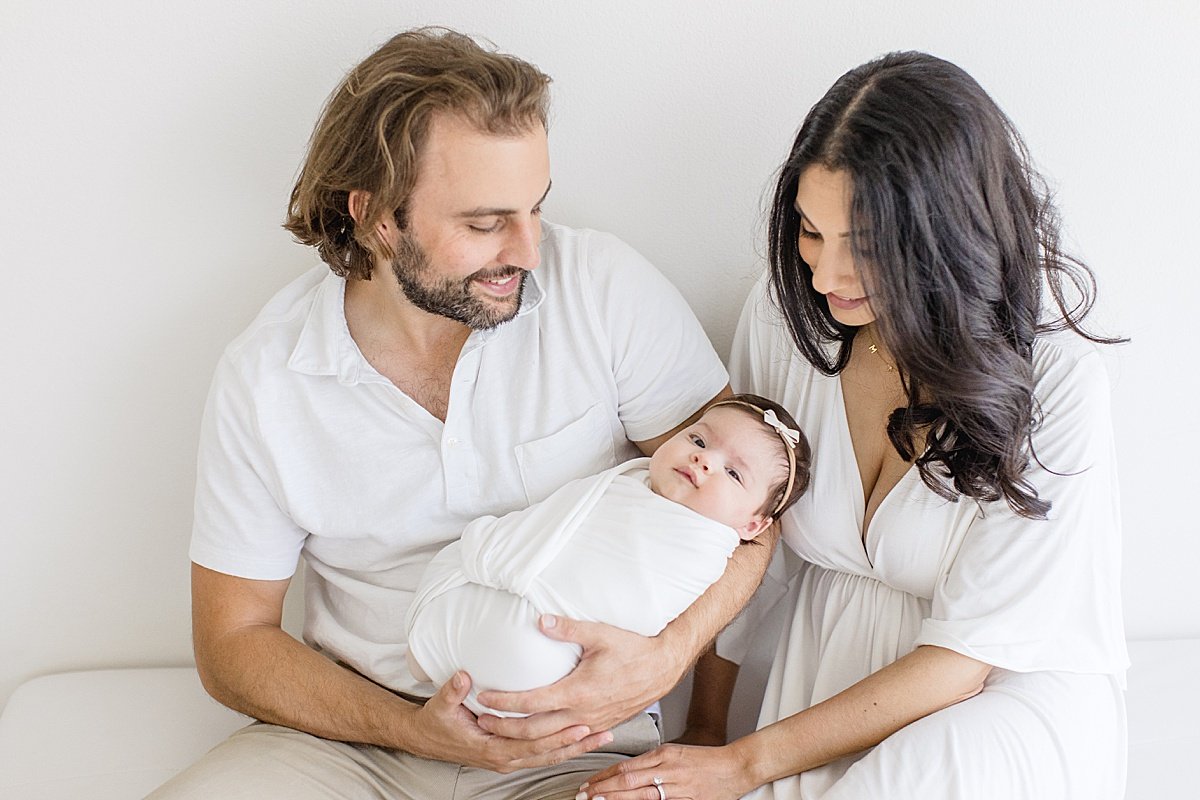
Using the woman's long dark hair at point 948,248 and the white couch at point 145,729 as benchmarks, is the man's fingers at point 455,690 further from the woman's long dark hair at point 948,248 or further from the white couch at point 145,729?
the woman's long dark hair at point 948,248

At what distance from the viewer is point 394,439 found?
1.71m

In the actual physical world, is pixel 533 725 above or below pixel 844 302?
below

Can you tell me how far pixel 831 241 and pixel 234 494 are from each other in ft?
3.36

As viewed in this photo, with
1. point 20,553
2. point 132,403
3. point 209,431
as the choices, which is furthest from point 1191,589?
point 20,553

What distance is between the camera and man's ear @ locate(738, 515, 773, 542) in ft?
5.25

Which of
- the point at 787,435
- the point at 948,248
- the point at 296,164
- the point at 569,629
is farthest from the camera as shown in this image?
the point at 296,164

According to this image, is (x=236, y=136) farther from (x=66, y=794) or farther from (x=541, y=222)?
(x=66, y=794)

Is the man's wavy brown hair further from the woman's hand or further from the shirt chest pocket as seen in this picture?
the woman's hand

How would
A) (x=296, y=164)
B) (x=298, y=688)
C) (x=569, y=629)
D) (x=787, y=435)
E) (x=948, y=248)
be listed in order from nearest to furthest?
1. (x=948, y=248)
2. (x=569, y=629)
3. (x=787, y=435)
4. (x=298, y=688)
5. (x=296, y=164)

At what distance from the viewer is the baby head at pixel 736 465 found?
155 cm

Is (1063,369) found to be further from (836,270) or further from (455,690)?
(455,690)

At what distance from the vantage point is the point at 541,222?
1.81 meters

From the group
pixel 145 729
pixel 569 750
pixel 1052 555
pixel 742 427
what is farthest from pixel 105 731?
pixel 1052 555

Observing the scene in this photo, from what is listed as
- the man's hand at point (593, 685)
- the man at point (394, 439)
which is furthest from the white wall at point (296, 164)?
the man's hand at point (593, 685)
